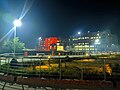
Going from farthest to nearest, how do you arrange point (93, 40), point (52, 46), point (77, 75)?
point (93, 40), point (52, 46), point (77, 75)

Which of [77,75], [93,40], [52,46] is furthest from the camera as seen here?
[93,40]

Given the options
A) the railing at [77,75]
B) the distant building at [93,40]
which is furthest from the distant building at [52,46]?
the railing at [77,75]

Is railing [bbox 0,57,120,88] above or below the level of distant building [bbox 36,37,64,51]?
below

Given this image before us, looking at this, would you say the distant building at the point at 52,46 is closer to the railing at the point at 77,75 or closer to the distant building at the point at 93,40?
the distant building at the point at 93,40

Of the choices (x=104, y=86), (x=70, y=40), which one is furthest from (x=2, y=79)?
(x=70, y=40)

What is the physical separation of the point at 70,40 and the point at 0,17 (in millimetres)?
80917

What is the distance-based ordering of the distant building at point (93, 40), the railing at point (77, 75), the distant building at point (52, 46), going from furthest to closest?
1. the distant building at point (93, 40)
2. the distant building at point (52, 46)
3. the railing at point (77, 75)

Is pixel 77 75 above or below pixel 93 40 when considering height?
below

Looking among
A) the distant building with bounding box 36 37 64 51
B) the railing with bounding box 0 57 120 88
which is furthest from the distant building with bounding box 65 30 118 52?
the railing with bounding box 0 57 120 88

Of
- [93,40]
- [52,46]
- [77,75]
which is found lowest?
[77,75]

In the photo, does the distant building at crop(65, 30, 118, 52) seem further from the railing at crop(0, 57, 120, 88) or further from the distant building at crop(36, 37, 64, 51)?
the railing at crop(0, 57, 120, 88)

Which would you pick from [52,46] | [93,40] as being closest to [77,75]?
[52,46]

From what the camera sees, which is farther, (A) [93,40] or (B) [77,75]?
(A) [93,40]

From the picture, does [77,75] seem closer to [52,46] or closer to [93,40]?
[52,46]
